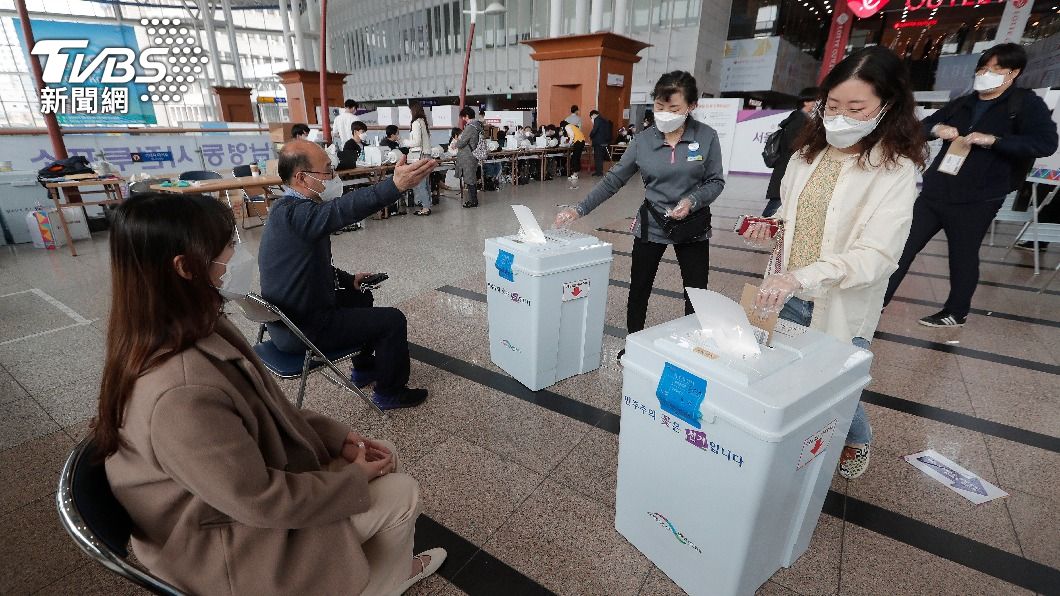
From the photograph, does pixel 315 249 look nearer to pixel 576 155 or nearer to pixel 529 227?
pixel 529 227

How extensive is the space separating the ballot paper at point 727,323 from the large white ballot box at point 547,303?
0.98 metres

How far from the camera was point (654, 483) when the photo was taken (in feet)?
4.40

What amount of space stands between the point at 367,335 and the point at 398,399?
0.38 m

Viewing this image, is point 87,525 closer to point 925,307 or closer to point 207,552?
point 207,552

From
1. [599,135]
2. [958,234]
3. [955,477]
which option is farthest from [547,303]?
[599,135]

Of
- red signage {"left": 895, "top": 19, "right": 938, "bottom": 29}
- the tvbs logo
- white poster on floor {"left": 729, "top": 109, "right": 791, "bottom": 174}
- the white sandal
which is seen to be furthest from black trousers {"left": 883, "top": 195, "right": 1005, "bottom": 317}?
red signage {"left": 895, "top": 19, "right": 938, "bottom": 29}

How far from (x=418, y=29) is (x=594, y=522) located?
91.0ft

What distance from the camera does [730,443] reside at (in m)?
1.08

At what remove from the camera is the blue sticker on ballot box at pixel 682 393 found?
1092 mm

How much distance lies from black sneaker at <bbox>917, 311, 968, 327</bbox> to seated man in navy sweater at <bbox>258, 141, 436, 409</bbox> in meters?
3.43

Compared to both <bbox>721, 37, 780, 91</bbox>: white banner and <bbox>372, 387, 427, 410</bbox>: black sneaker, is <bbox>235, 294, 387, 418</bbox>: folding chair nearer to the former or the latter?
<bbox>372, 387, 427, 410</bbox>: black sneaker

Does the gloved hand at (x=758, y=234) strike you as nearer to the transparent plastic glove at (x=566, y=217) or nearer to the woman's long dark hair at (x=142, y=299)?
the transparent plastic glove at (x=566, y=217)

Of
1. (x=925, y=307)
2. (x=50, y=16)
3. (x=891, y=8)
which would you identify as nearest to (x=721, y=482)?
(x=925, y=307)

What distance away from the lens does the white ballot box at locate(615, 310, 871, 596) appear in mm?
1042
